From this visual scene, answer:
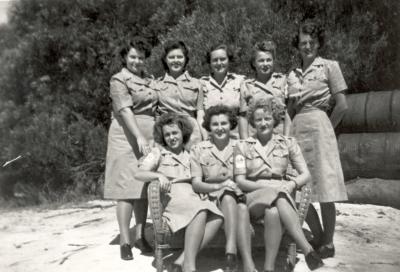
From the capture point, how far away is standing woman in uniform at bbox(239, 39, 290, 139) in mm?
4203

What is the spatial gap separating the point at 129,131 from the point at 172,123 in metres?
0.55

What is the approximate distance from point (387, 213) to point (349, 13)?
3.74m

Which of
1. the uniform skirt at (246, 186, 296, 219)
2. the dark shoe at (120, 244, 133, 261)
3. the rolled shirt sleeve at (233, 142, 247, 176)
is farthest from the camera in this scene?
the dark shoe at (120, 244, 133, 261)

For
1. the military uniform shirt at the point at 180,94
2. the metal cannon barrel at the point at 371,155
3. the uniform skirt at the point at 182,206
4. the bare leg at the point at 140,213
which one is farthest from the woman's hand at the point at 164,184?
the metal cannon barrel at the point at 371,155

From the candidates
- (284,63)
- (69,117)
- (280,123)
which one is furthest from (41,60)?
(280,123)

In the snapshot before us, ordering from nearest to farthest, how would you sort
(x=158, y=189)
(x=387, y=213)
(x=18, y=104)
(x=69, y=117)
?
(x=158, y=189) → (x=387, y=213) → (x=69, y=117) → (x=18, y=104)

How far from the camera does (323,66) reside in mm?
4250

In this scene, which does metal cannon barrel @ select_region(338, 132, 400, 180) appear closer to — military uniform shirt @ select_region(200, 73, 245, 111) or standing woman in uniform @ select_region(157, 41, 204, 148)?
military uniform shirt @ select_region(200, 73, 245, 111)

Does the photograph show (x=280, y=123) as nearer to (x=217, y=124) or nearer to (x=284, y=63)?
(x=217, y=124)

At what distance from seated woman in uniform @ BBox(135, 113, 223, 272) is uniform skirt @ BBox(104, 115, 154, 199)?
0.31m

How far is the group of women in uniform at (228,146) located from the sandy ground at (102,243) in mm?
263

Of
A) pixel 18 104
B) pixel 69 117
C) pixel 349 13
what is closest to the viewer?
pixel 349 13

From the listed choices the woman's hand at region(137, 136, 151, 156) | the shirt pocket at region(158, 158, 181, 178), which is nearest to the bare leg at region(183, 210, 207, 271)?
the shirt pocket at region(158, 158, 181, 178)

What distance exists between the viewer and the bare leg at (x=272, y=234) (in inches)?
141
